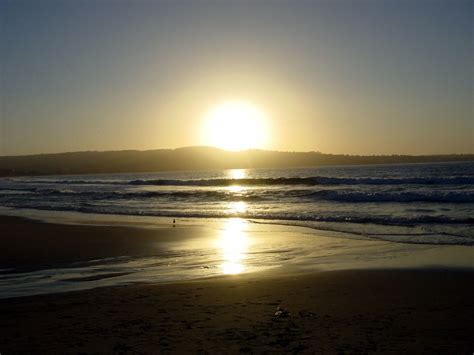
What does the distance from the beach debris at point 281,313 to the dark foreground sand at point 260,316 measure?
0.06 meters

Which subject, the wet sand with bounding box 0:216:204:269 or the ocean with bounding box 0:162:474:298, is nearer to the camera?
the ocean with bounding box 0:162:474:298

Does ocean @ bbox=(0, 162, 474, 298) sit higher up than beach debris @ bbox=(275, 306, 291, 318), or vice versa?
beach debris @ bbox=(275, 306, 291, 318)

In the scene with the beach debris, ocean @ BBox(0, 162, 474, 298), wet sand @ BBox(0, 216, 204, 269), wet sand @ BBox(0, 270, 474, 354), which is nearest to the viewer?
wet sand @ BBox(0, 270, 474, 354)

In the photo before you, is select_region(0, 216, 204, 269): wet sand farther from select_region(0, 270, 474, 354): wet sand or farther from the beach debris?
the beach debris

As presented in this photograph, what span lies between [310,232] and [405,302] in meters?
9.61

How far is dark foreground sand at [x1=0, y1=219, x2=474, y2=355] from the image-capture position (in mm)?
5918

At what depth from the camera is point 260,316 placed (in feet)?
23.3

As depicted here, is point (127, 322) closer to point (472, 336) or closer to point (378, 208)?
point (472, 336)

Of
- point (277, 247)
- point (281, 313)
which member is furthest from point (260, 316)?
point (277, 247)

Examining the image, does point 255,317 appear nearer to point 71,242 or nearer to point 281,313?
point 281,313

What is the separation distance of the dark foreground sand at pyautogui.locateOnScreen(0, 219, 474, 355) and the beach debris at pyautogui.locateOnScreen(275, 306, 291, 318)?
6 cm

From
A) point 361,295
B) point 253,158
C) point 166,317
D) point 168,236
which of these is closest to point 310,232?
point 168,236

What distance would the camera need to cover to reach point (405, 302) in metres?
7.83

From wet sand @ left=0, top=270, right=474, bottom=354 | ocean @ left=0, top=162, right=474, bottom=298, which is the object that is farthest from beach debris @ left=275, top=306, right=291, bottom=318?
ocean @ left=0, top=162, right=474, bottom=298
